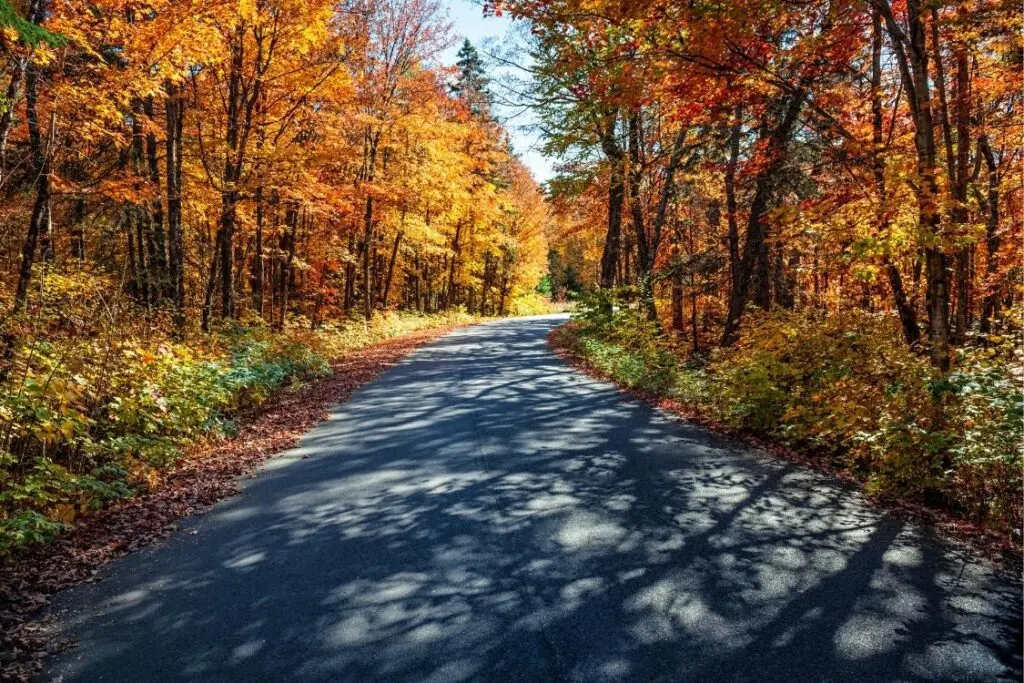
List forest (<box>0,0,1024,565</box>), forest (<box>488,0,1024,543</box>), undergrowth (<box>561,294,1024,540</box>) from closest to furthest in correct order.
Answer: undergrowth (<box>561,294,1024,540</box>) < forest (<box>488,0,1024,543</box>) < forest (<box>0,0,1024,565</box>)

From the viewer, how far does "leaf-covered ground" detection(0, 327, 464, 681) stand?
3.74 meters

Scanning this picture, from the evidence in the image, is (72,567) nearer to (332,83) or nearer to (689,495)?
(689,495)

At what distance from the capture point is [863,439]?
6.13m

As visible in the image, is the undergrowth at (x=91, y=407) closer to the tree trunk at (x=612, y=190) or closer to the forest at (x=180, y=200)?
the forest at (x=180, y=200)

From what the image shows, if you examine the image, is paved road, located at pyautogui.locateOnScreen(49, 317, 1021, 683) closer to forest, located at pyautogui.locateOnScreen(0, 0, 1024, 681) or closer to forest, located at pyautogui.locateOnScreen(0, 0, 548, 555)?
forest, located at pyautogui.locateOnScreen(0, 0, 1024, 681)

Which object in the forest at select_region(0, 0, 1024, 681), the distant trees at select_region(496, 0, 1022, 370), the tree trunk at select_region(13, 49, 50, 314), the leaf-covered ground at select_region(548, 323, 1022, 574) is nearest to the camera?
the forest at select_region(0, 0, 1024, 681)

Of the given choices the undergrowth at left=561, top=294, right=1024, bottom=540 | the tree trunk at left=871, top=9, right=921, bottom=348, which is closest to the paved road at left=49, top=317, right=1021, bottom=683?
the undergrowth at left=561, top=294, right=1024, bottom=540

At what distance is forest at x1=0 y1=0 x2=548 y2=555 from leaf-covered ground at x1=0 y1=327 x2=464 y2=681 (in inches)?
Result: 9.4

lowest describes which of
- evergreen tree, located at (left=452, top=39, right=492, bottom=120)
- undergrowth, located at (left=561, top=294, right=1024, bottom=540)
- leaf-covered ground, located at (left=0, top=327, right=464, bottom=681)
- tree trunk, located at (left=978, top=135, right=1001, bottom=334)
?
leaf-covered ground, located at (left=0, top=327, right=464, bottom=681)

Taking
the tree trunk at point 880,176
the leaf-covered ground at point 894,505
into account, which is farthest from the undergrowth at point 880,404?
the tree trunk at point 880,176

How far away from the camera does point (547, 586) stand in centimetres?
403

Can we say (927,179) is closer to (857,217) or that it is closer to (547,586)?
(857,217)

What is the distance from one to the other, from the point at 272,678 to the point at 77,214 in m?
16.7

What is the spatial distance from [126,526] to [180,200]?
10467 millimetres
